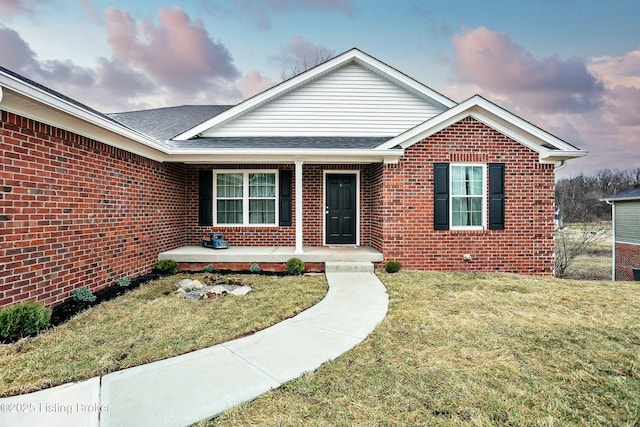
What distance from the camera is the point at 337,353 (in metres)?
3.04

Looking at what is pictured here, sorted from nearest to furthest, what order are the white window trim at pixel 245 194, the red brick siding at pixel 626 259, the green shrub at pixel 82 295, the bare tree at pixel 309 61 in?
the green shrub at pixel 82 295, the white window trim at pixel 245 194, the red brick siding at pixel 626 259, the bare tree at pixel 309 61

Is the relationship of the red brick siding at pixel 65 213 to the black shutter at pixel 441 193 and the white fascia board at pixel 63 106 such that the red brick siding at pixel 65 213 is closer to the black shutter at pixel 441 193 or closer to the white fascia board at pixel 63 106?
the white fascia board at pixel 63 106

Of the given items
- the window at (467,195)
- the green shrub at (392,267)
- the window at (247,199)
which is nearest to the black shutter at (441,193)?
the window at (467,195)

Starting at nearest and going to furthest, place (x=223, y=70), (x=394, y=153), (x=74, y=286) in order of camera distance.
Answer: (x=74, y=286)
(x=394, y=153)
(x=223, y=70)

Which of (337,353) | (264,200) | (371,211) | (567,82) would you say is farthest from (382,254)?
(567,82)

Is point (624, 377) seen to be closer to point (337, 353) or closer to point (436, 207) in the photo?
point (337, 353)

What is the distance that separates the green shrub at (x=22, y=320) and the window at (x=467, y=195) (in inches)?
304

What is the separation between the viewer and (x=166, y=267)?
22.6 feet

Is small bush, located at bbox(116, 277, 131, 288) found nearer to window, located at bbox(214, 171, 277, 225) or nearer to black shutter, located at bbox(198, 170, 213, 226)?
black shutter, located at bbox(198, 170, 213, 226)

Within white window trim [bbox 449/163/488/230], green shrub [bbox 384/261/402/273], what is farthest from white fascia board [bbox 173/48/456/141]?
green shrub [bbox 384/261/402/273]

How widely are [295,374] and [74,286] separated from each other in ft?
13.9

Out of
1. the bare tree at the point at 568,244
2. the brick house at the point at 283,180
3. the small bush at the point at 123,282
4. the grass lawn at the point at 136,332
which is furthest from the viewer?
the bare tree at the point at 568,244

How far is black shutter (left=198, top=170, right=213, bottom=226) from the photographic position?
28.5 feet

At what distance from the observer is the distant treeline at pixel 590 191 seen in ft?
88.9
